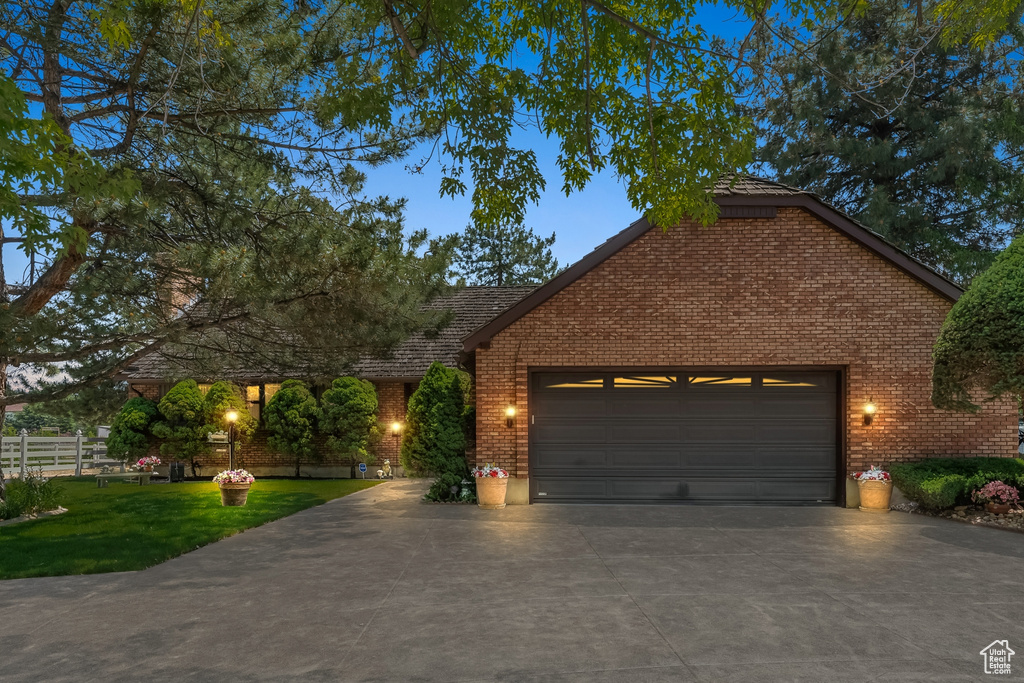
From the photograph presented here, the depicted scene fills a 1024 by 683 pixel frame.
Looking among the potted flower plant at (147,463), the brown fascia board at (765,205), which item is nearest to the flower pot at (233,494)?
the brown fascia board at (765,205)

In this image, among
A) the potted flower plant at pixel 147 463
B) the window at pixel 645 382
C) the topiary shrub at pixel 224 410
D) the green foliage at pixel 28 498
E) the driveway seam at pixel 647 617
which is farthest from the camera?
the topiary shrub at pixel 224 410

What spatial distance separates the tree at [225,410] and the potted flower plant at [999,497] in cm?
1802

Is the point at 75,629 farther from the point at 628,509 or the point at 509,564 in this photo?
the point at 628,509

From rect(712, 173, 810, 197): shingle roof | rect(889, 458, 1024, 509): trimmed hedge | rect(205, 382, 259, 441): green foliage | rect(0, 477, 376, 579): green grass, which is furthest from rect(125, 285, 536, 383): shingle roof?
rect(889, 458, 1024, 509): trimmed hedge

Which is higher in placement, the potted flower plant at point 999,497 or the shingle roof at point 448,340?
the shingle roof at point 448,340

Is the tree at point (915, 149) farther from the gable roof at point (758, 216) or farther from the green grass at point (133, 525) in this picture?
the green grass at point (133, 525)

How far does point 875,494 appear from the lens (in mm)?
12383

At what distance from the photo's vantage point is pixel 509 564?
803 centimetres

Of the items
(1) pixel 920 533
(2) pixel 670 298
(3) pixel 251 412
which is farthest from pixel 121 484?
(1) pixel 920 533

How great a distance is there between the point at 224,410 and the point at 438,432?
348 inches

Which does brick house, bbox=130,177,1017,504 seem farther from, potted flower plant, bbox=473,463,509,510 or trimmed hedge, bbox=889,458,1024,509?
trimmed hedge, bbox=889,458,1024,509

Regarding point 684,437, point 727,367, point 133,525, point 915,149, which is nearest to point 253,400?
point 133,525

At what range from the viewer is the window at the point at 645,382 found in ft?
44.2

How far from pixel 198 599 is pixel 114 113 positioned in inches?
312
